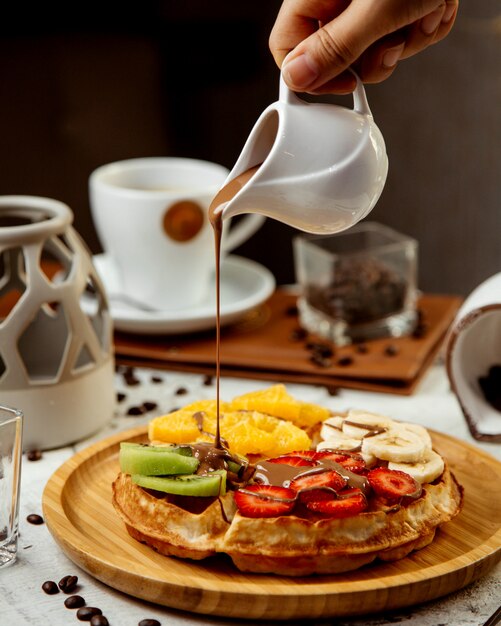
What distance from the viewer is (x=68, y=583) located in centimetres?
180

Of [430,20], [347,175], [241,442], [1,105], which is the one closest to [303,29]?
[430,20]

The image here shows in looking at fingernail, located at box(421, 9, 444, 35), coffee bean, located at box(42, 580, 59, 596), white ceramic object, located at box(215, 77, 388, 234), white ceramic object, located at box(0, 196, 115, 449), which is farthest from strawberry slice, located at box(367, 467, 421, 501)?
fingernail, located at box(421, 9, 444, 35)

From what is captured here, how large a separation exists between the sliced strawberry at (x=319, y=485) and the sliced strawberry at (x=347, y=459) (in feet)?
0.28

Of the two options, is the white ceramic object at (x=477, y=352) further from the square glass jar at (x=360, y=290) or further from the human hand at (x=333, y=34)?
the human hand at (x=333, y=34)

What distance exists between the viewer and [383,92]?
3992 mm

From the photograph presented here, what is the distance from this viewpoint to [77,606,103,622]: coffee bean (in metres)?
1.71

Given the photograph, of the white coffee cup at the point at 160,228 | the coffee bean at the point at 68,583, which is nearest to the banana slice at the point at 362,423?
the coffee bean at the point at 68,583

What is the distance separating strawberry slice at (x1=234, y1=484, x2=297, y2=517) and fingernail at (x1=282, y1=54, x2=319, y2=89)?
76 centimetres

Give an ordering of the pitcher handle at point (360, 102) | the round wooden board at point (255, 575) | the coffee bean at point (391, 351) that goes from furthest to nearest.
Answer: the coffee bean at point (391, 351), the pitcher handle at point (360, 102), the round wooden board at point (255, 575)

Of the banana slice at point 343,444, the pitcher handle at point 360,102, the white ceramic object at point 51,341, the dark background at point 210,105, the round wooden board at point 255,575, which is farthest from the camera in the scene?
the dark background at point 210,105

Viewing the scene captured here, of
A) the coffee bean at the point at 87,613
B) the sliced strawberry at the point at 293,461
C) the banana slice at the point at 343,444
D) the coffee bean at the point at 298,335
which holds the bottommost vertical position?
the coffee bean at the point at 298,335

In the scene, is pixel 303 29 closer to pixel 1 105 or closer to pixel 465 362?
pixel 465 362

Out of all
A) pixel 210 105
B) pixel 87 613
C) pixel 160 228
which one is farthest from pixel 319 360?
pixel 210 105

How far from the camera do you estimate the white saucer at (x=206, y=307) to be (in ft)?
10.0
